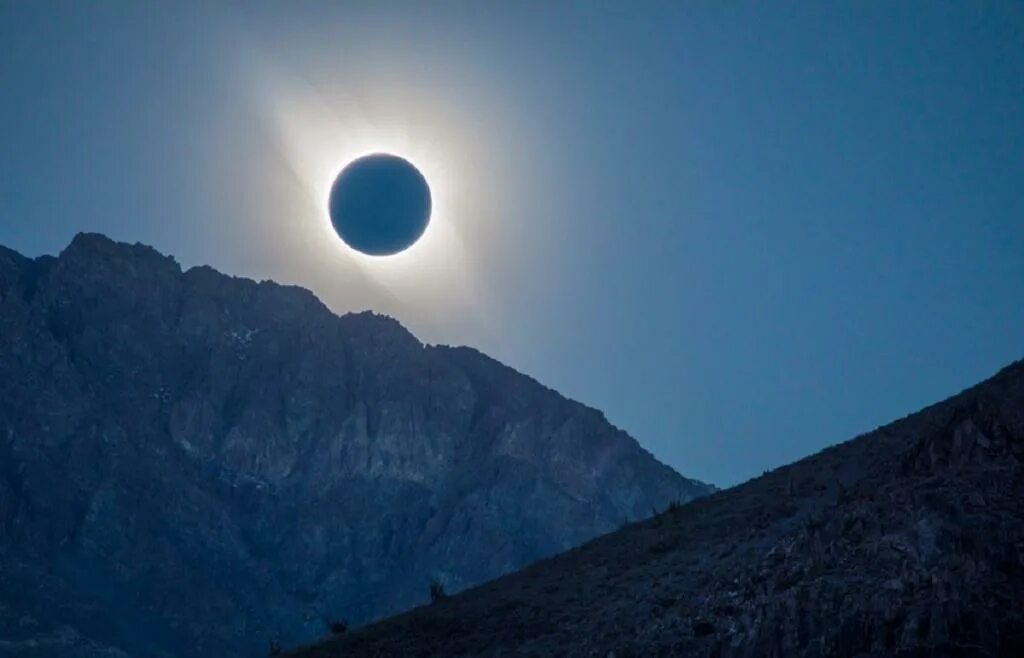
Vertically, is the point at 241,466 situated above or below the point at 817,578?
above

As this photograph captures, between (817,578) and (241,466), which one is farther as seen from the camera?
(241,466)

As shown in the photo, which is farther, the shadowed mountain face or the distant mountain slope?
the shadowed mountain face

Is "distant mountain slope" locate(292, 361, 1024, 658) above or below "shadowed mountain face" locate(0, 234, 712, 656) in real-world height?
below

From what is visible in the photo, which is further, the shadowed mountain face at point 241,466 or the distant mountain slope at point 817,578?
the shadowed mountain face at point 241,466
